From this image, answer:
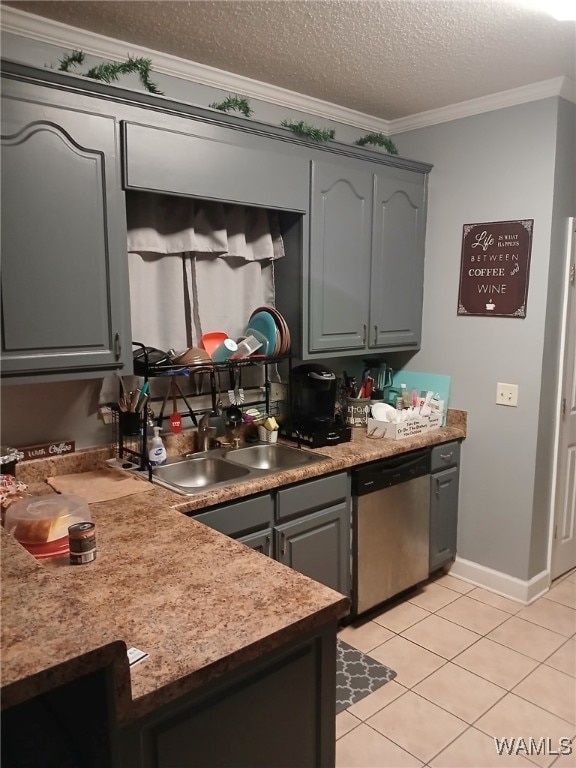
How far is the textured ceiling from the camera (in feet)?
6.73

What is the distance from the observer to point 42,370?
1.96 meters

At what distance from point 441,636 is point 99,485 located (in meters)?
1.77

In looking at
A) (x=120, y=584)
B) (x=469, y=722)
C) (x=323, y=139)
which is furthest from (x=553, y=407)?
(x=120, y=584)

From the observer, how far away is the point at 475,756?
2045mm

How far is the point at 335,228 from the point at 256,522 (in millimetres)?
1468

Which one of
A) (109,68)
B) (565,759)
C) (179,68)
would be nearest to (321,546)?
(565,759)

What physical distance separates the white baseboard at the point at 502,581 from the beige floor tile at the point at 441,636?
451 mm

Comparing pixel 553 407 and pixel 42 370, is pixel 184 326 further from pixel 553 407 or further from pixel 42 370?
pixel 553 407

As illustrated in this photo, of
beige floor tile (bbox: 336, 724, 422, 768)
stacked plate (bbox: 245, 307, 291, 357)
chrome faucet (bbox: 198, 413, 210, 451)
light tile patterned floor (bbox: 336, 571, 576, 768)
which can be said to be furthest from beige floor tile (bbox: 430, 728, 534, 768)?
stacked plate (bbox: 245, 307, 291, 357)

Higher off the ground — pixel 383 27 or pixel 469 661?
pixel 383 27

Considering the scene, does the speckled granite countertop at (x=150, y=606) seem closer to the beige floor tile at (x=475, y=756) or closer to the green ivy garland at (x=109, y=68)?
the beige floor tile at (x=475, y=756)

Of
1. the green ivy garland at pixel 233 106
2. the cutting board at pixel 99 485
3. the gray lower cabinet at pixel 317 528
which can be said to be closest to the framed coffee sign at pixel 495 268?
the gray lower cabinet at pixel 317 528

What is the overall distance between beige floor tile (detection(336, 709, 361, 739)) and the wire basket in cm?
121

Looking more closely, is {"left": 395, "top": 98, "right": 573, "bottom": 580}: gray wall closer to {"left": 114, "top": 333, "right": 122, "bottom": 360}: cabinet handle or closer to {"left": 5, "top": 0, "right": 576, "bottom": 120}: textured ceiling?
{"left": 5, "top": 0, "right": 576, "bottom": 120}: textured ceiling
